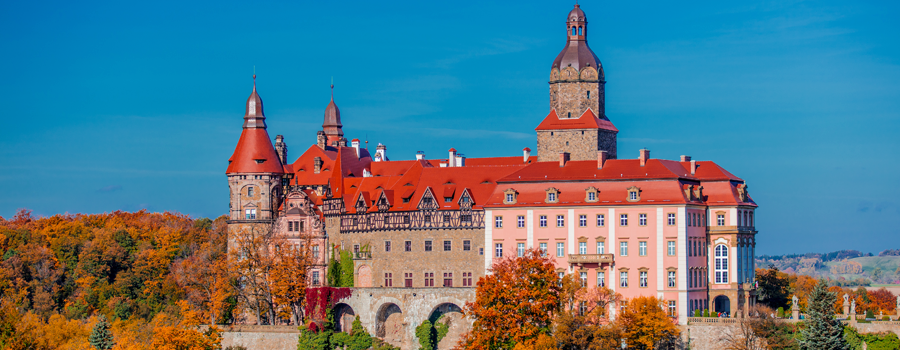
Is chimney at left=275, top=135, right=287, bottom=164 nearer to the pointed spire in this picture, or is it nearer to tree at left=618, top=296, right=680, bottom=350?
the pointed spire

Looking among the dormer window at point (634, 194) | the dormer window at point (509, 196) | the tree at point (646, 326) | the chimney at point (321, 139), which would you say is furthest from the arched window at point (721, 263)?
the chimney at point (321, 139)

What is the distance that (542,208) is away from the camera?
275 ft

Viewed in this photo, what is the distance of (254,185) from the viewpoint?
97375 millimetres

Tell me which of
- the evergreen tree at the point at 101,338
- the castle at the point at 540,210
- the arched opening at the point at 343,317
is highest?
the castle at the point at 540,210

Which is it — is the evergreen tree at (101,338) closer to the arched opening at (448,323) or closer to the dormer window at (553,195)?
the arched opening at (448,323)

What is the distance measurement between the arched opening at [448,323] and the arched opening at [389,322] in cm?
273

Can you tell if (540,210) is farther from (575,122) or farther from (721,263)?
(721,263)

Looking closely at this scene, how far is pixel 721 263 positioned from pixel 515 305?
55.4 ft

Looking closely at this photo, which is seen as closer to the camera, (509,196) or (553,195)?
(553,195)

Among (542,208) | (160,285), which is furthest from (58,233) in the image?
(542,208)

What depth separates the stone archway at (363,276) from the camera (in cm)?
9151

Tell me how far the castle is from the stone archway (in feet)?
0.36

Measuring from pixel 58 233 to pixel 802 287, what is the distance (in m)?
78.2

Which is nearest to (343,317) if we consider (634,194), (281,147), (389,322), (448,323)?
(389,322)
